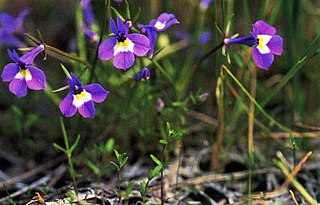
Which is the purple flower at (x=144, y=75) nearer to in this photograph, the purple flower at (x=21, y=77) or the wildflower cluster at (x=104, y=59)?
→ the wildflower cluster at (x=104, y=59)

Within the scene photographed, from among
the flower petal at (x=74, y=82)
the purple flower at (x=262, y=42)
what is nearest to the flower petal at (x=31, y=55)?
the flower petal at (x=74, y=82)

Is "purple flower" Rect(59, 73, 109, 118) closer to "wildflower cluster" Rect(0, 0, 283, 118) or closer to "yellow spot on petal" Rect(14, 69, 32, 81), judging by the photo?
"wildflower cluster" Rect(0, 0, 283, 118)

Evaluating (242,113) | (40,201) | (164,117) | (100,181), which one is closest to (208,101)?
(242,113)

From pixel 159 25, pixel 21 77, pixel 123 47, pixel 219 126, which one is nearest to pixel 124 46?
pixel 123 47

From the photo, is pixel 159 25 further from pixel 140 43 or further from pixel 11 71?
pixel 11 71

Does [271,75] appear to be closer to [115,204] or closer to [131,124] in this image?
[131,124]

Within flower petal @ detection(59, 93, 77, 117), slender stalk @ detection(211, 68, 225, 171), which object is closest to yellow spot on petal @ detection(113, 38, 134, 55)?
flower petal @ detection(59, 93, 77, 117)

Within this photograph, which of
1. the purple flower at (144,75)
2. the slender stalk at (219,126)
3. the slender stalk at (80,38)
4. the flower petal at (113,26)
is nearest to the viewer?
the flower petal at (113,26)
